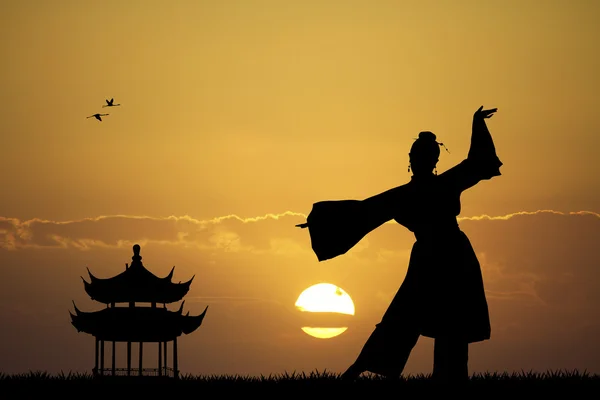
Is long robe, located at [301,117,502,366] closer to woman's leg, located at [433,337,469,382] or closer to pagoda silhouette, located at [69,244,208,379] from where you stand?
woman's leg, located at [433,337,469,382]

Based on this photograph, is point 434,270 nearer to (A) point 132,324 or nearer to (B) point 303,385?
(B) point 303,385

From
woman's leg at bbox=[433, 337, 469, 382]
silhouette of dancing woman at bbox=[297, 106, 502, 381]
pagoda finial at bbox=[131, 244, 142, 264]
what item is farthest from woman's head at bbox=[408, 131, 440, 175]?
pagoda finial at bbox=[131, 244, 142, 264]

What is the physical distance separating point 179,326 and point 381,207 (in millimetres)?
19460

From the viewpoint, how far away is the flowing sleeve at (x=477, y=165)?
12320mm

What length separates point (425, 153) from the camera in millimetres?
12328

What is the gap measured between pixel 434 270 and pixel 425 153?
1335mm

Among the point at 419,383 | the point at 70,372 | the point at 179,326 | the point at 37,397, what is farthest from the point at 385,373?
the point at 179,326

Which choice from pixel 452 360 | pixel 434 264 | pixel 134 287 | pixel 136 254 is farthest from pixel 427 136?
pixel 134 287

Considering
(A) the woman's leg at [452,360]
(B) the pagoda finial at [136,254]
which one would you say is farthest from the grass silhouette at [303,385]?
(B) the pagoda finial at [136,254]

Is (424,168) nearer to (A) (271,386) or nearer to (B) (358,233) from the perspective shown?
(B) (358,233)

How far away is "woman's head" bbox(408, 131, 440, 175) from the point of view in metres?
12.3

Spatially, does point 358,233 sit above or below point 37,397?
above

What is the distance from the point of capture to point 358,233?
41.9 ft

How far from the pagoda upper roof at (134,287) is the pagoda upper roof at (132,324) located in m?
0.31
